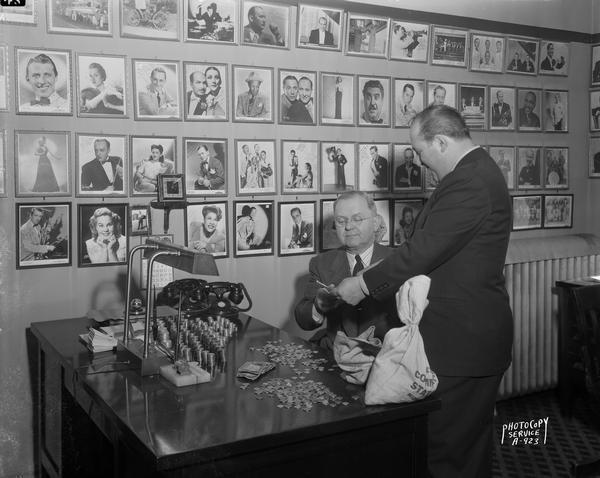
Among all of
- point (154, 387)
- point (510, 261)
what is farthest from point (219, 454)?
point (510, 261)

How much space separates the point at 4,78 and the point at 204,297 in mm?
1594

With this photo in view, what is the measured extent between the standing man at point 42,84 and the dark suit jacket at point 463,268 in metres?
2.01

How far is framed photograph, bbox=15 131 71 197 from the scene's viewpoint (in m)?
3.79

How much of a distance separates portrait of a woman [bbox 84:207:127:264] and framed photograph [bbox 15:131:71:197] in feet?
0.74

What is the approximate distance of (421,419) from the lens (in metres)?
2.41

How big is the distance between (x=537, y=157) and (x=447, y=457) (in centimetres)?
323

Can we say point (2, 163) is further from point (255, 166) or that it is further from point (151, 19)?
point (255, 166)

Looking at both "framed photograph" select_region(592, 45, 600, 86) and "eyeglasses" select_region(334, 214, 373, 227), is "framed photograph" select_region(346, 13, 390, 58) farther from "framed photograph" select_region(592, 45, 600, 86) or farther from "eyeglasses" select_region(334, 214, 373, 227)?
"framed photograph" select_region(592, 45, 600, 86)

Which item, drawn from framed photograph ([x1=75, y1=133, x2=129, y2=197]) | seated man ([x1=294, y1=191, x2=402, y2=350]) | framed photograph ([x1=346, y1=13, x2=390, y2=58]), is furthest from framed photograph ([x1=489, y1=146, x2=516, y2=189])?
framed photograph ([x1=75, y1=133, x2=129, y2=197])

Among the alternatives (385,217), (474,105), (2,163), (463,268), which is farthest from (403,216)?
(2,163)

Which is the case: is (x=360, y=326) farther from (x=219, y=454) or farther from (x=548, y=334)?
(x=548, y=334)

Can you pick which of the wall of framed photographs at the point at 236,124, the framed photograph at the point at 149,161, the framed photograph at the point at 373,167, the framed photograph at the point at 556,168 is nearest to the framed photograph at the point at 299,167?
the wall of framed photographs at the point at 236,124

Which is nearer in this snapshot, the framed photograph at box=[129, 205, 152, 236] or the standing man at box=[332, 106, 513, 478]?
the standing man at box=[332, 106, 513, 478]

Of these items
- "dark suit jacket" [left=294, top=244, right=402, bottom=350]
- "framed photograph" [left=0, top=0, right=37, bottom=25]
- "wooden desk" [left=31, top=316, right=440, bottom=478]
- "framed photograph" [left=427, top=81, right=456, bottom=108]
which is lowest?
"wooden desk" [left=31, top=316, right=440, bottom=478]
